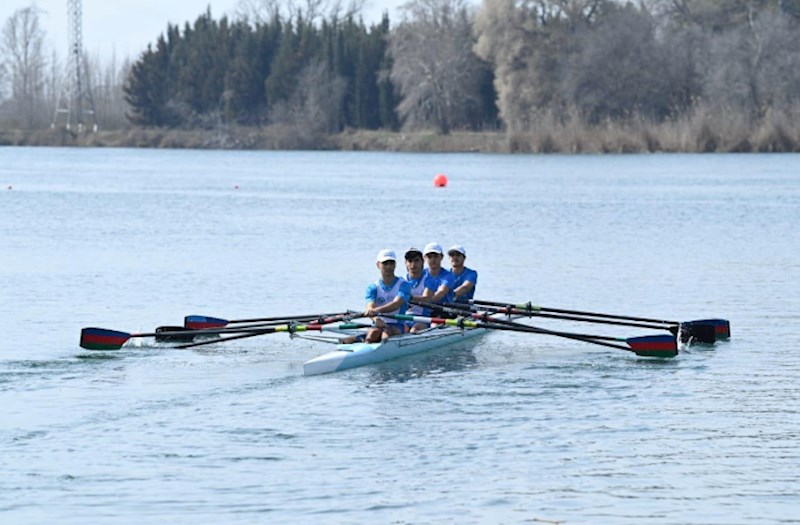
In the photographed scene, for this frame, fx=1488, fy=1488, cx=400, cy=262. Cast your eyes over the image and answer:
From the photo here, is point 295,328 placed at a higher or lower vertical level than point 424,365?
higher

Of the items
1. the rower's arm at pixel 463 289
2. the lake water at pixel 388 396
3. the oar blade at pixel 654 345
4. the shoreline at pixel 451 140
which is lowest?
the lake water at pixel 388 396

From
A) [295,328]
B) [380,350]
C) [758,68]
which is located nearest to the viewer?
[295,328]

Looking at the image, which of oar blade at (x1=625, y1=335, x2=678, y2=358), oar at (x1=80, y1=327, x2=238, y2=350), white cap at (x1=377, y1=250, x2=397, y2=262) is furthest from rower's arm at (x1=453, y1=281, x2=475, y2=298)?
oar at (x1=80, y1=327, x2=238, y2=350)

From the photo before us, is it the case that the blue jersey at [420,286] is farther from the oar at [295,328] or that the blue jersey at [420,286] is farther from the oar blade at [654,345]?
the oar blade at [654,345]

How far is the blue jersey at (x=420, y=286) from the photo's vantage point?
16844mm

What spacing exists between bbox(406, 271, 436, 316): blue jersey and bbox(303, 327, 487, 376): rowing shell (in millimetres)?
459

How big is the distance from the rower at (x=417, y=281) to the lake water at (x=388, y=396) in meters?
0.59

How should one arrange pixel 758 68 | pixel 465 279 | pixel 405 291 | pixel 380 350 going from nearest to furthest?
1. pixel 380 350
2. pixel 405 291
3. pixel 465 279
4. pixel 758 68

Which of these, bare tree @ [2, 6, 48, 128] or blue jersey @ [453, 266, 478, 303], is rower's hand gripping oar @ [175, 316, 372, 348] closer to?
blue jersey @ [453, 266, 478, 303]

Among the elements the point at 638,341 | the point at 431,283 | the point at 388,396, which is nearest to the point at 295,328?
the point at 388,396

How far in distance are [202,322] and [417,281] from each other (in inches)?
98.6

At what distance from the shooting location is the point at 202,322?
17.0 m

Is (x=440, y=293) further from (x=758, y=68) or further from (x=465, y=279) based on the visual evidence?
(x=758, y=68)

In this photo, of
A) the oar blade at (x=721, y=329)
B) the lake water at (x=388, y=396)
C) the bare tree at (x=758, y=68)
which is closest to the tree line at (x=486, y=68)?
the bare tree at (x=758, y=68)
